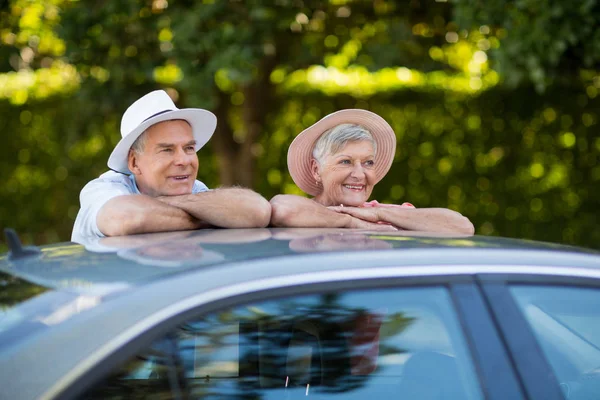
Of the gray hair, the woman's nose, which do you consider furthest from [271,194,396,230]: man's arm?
the gray hair

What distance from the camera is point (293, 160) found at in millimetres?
Result: 4309

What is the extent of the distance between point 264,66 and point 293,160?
598 cm

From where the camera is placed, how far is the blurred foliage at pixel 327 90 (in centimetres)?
809

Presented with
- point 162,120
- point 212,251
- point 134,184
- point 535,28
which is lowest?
point 212,251

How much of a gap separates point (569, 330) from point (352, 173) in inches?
65.2

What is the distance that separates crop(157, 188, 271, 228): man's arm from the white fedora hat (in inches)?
34.4

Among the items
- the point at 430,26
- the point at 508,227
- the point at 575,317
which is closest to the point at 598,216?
the point at 508,227

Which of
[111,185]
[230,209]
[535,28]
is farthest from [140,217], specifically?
[535,28]

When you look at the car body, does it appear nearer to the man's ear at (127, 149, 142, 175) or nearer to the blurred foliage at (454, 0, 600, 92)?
the man's ear at (127, 149, 142, 175)

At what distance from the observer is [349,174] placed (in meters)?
4.02

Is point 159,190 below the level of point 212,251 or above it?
above

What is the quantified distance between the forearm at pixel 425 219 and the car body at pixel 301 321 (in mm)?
1092

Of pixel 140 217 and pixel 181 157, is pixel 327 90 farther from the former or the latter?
pixel 140 217

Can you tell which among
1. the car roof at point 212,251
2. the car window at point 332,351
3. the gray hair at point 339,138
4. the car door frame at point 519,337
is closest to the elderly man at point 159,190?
the car roof at point 212,251
